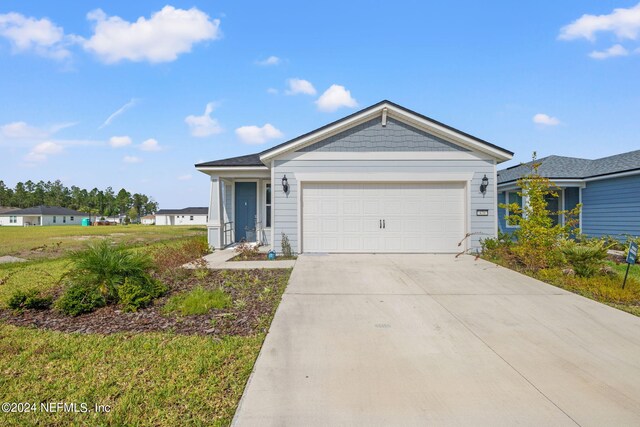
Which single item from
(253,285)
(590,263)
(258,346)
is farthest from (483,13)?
(258,346)

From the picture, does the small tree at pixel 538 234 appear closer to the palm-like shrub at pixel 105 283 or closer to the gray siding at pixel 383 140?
the gray siding at pixel 383 140

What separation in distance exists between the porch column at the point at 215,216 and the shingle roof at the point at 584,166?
37.0ft

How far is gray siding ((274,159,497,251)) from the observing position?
9898mm

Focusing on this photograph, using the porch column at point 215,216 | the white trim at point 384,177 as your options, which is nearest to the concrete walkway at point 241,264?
the porch column at point 215,216

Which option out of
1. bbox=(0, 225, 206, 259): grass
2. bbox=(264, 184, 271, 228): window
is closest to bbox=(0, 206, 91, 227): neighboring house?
bbox=(0, 225, 206, 259): grass

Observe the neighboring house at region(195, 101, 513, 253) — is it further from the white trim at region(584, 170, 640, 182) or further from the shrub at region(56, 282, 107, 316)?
the shrub at region(56, 282, 107, 316)

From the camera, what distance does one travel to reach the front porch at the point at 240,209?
11445 millimetres

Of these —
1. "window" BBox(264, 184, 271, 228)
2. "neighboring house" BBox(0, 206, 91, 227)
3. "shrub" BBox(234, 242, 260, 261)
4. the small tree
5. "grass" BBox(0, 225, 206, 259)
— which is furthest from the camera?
"neighboring house" BBox(0, 206, 91, 227)

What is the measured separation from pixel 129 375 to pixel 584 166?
60.7 feet

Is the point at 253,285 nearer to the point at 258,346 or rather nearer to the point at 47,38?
the point at 258,346

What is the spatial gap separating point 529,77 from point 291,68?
8888mm

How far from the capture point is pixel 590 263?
6617mm

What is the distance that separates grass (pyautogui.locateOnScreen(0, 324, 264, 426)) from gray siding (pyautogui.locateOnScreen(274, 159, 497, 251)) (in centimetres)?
640

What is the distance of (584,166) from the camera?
1427 centimetres
